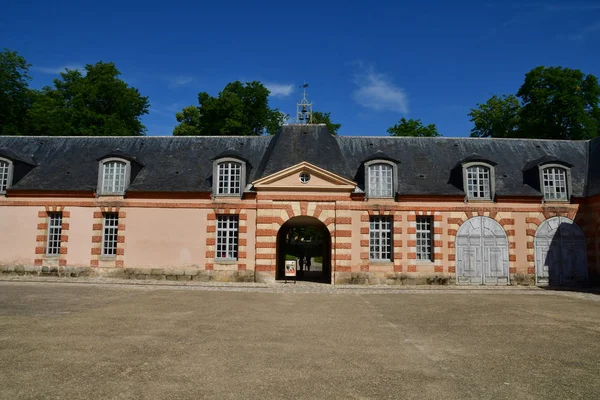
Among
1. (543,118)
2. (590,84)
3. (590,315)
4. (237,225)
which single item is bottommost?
(590,315)

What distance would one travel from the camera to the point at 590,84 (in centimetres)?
2648

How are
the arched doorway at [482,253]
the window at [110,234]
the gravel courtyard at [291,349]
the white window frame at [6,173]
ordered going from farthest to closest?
the white window frame at [6,173], the window at [110,234], the arched doorway at [482,253], the gravel courtyard at [291,349]

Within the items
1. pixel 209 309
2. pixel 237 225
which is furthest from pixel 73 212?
pixel 209 309

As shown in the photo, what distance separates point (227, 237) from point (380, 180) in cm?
754

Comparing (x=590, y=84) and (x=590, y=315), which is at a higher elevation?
(x=590, y=84)

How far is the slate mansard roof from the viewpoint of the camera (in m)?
19.1

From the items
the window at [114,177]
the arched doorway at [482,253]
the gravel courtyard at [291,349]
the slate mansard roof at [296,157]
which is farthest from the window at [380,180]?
the window at [114,177]

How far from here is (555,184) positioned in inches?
746

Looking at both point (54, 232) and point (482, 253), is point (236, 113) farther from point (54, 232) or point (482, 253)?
point (482, 253)

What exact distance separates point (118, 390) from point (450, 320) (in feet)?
24.9

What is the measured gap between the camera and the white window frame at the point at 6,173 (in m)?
19.2

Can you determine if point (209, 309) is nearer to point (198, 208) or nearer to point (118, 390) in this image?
point (118, 390)

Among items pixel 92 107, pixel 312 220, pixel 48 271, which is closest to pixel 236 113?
pixel 92 107

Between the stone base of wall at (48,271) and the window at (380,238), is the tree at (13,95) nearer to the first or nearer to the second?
the stone base of wall at (48,271)
